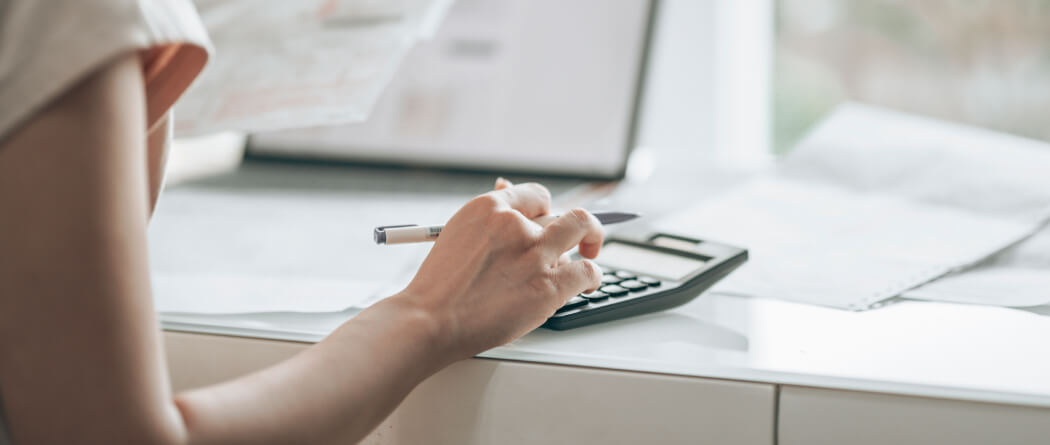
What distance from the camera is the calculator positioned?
0.50 m

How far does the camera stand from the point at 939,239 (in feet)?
2.15

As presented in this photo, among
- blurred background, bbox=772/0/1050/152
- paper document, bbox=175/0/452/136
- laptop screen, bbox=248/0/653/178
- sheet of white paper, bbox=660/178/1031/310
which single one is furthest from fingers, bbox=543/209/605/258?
blurred background, bbox=772/0/1050/152

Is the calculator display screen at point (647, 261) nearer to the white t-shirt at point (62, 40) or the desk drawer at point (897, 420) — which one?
the desk drawer at point (897, 420)

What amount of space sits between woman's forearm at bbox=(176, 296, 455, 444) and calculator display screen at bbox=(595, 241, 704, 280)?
186 mm

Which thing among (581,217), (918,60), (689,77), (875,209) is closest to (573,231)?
(581,217)

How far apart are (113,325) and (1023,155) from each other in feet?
2.51

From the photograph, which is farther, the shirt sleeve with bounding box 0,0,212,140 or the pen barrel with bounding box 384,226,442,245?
the pen barrel with bounding box 384,226,442,245

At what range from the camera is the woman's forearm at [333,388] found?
346 mm

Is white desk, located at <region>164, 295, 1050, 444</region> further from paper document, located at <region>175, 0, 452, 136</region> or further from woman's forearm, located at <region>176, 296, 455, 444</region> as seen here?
paper document, located at <region>175, 0, 452, 136</region>

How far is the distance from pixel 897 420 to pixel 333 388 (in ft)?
0.89

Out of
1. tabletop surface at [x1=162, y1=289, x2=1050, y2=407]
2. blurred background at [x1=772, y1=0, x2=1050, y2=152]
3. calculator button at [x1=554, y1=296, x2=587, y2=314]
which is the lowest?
tabletop surface at [x1=162, y1=289, x2=1050, y2=407]

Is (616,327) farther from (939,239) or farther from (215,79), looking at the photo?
(215,79)

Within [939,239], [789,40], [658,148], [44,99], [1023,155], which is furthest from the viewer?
[789,40]

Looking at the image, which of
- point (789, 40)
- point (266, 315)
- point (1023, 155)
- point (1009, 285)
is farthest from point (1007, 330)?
point (789, 40)
